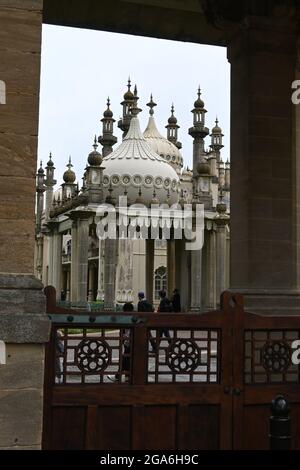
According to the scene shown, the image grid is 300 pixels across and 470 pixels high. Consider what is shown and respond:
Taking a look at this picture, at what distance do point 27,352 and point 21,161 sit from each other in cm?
159

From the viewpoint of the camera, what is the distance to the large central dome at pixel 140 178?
33000 millimetres

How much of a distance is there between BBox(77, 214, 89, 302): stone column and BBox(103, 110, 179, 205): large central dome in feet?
7.54

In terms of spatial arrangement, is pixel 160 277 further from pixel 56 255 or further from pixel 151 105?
pixel 56 255

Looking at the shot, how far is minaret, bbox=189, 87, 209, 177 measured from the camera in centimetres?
5400

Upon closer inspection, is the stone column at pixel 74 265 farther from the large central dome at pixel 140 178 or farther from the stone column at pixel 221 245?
the stone column at pixel 221 245

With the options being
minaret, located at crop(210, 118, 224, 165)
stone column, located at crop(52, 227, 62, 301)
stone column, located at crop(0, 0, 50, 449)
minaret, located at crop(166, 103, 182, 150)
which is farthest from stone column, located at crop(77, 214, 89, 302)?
minaret, located at crop(210, 118, 224, 165)

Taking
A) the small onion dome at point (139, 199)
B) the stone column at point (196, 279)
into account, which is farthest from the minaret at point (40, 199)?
the stone column at point (196, 279)

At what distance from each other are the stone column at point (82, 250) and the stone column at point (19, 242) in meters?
25.0

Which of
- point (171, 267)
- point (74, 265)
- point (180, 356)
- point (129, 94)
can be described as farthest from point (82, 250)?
point (180, 356)

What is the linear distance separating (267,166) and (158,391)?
16.7 ft

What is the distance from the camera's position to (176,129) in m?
75.2

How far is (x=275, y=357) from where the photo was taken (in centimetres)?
697

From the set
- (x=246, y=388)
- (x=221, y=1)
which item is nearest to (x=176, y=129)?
(x=221, y=1)

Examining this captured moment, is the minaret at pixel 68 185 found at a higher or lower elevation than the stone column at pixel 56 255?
higher
